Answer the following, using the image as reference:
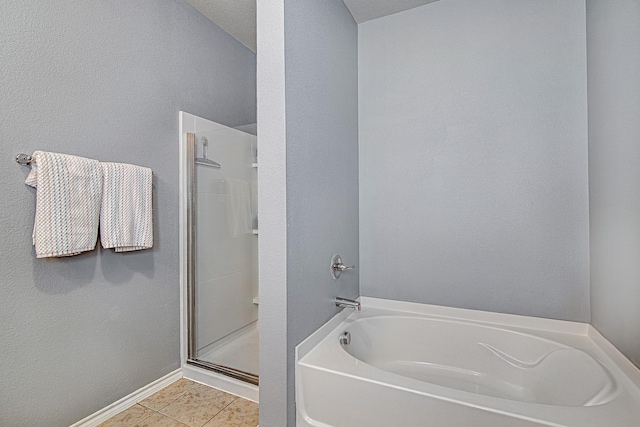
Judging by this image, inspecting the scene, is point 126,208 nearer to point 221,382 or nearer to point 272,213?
point 272,213

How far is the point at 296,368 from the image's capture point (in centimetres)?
139

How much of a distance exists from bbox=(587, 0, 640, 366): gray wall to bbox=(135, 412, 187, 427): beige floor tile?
6.60 feet

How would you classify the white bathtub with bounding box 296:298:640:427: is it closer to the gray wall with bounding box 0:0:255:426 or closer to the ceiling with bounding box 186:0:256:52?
the gray wall with bounding box 0:0:255:426

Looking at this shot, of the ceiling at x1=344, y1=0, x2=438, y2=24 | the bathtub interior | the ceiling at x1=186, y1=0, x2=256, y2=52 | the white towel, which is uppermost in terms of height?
the ceiling at x1=186, y1=0, x2=256, y2=52

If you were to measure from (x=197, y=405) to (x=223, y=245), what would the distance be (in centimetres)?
94

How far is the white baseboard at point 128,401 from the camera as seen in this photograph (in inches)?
60.3

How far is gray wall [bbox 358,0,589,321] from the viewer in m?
1.68

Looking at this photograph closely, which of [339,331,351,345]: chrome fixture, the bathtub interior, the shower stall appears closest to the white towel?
the shower stall

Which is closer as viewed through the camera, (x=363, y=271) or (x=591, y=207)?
(x=591, y=207)

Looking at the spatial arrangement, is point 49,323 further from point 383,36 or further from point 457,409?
point 383,36

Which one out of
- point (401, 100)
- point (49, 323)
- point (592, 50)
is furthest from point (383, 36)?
point (49, 323)

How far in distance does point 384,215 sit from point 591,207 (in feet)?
3.56

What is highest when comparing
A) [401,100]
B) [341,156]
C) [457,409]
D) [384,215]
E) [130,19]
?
[130,19]

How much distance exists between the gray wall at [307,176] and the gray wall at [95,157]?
86 centimetres
